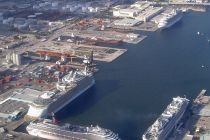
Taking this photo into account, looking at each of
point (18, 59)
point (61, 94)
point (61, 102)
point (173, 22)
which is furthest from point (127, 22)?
point (61, 102)

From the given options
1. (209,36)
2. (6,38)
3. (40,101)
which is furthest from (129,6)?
(40,101)

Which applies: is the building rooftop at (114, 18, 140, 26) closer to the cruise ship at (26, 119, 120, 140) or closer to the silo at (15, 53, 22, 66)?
the silo at (15, 53, 22, 66)

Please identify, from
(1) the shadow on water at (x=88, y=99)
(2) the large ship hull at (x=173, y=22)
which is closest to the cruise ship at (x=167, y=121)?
(1) the shadow on water at (x=88, y=99)

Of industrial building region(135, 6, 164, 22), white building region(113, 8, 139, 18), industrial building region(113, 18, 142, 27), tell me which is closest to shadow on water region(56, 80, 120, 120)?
industrial building region(113, 18, 142, 27)

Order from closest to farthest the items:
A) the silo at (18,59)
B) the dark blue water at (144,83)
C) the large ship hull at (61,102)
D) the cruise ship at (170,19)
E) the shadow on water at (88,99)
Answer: the large ship hull at (61,102) → the dark blue water at (144,83) → the shadow on water at (88,99) → the silo at (18,59) → the cruise ship at (170,19)

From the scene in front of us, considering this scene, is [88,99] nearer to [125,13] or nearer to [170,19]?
[170,19]

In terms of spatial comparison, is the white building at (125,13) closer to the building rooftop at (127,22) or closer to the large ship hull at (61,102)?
the building rooftop at (127,22)
